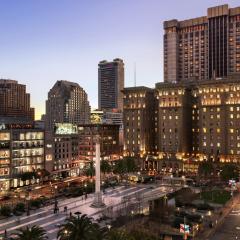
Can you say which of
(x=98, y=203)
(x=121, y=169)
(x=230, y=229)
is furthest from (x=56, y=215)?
(x=121, y=169)

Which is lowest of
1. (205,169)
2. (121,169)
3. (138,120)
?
(121,169)

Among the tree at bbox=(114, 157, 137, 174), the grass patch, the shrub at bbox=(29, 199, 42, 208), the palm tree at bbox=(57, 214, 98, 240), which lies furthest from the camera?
the tree at bbox=(114, 157, 137, 174)

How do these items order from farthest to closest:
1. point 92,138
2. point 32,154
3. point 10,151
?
1. point 92,138
2. point 32,154
3. point 10,151

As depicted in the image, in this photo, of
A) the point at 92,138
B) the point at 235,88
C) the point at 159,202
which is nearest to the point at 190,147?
the point at 235,88

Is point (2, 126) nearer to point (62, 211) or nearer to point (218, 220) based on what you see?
point (62, 211)

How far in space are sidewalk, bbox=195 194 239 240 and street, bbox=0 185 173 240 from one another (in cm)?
2087

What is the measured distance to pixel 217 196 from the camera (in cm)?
10050

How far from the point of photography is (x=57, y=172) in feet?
462

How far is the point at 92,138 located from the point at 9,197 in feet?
276

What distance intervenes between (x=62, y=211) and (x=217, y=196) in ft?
142

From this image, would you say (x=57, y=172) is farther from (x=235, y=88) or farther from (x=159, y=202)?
(x=235, y=88)

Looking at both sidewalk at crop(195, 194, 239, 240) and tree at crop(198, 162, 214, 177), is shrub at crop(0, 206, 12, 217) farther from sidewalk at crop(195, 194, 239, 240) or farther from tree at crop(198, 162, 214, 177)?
tree at crop(198, 162, 214, 177)

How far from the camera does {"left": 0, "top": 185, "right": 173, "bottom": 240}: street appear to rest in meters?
70.3

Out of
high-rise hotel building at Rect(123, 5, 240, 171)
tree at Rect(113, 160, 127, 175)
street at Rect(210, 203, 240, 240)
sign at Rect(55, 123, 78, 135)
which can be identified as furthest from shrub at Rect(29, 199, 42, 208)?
high-rise hotel building at Rect(123, 5, 240, 171)
